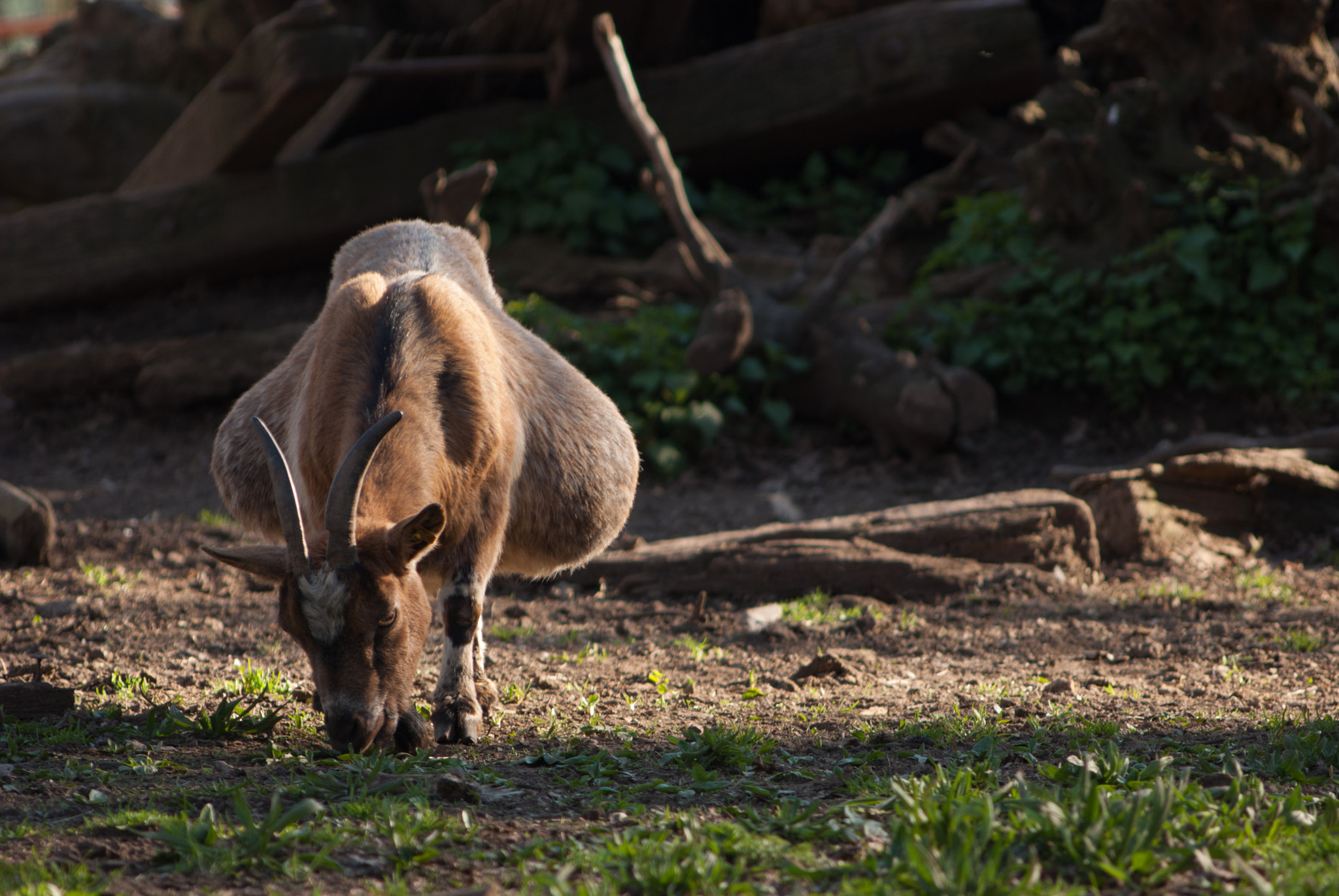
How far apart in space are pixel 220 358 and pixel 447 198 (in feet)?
9.91

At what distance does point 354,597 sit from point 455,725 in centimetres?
78

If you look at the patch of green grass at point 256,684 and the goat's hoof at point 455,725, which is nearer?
the goat's hoof at point 455,725

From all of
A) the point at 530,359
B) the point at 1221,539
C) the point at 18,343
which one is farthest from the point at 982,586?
the point at 18,343

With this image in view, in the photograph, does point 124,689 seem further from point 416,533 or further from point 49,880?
point 49,880

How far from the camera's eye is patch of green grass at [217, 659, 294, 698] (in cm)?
416

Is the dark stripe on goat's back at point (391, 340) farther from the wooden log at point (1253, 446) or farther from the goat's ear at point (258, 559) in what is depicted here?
the wooden log at point (1253, 446)

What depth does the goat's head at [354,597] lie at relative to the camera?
3242 mm

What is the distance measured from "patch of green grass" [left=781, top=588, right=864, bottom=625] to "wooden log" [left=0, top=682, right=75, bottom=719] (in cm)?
320

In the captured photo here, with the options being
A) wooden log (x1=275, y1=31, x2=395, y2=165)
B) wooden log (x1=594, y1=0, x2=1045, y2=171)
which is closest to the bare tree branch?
wooden log (x1=594, y1=0, x2=1045, y2=171)

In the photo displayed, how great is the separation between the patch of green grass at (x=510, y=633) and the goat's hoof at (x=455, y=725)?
1381 millimetres

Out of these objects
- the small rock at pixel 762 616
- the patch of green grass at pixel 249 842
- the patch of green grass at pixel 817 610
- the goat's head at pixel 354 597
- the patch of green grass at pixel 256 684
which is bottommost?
the patch of green grass at pixel 817 610

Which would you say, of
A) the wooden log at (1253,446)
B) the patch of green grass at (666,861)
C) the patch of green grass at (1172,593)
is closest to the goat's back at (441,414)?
the patch of green grass at (666,861)

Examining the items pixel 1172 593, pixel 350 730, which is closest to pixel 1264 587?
pixel 1172 593

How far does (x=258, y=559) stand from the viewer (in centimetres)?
354
